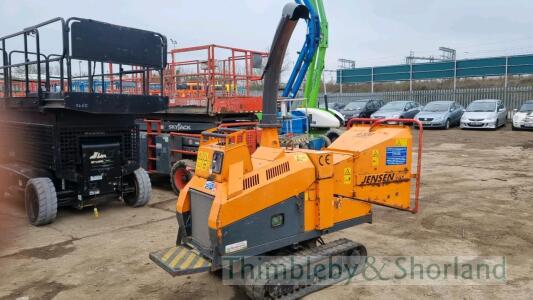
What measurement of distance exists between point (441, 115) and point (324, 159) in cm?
1998

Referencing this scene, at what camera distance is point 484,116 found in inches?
843

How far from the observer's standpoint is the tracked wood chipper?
12.5 ft

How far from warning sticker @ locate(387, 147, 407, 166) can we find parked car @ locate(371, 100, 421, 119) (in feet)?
63.1

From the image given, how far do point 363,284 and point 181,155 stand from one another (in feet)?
17.4

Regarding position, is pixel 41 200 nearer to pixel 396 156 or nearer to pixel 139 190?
pixel 139 190

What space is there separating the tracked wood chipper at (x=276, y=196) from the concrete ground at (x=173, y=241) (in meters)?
0.51

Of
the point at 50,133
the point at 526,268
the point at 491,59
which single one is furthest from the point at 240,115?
the point at 491,59

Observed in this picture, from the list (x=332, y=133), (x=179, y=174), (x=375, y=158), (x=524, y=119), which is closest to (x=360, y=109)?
(x=524, y=119)

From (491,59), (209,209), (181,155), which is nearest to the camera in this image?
(209,209)

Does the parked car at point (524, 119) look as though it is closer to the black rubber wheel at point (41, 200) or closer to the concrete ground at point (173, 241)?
the concrete ground at point (173, 241)

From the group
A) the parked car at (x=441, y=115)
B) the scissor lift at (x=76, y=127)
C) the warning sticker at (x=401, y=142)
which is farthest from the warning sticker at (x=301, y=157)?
the parked car at (x=441, y=115)

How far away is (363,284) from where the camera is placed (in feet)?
14.7

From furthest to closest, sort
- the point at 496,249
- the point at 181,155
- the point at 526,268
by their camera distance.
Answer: the point at 181,155
the point at 496,249
the point at 526,268

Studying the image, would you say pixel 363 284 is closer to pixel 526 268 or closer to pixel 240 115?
pixel 526 268
